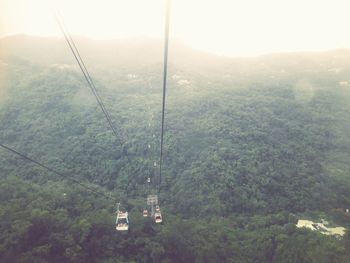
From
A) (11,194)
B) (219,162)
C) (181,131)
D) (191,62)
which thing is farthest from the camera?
(191,62)

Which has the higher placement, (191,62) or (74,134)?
(191,62)

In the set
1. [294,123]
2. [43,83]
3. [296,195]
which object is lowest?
[296,195]

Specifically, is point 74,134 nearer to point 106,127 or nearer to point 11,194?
point 106,127

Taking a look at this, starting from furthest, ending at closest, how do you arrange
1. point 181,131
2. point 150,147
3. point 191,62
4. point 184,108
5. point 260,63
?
point 191,62
point 260,63
point 184,108
point 181,131
point 150,147

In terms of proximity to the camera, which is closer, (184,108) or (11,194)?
(11,194)

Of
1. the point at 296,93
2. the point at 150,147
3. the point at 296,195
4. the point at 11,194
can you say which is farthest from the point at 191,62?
the point at 11,194

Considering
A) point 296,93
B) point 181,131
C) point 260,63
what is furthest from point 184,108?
point 260,63

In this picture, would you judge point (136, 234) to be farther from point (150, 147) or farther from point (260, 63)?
point (260, 63)
